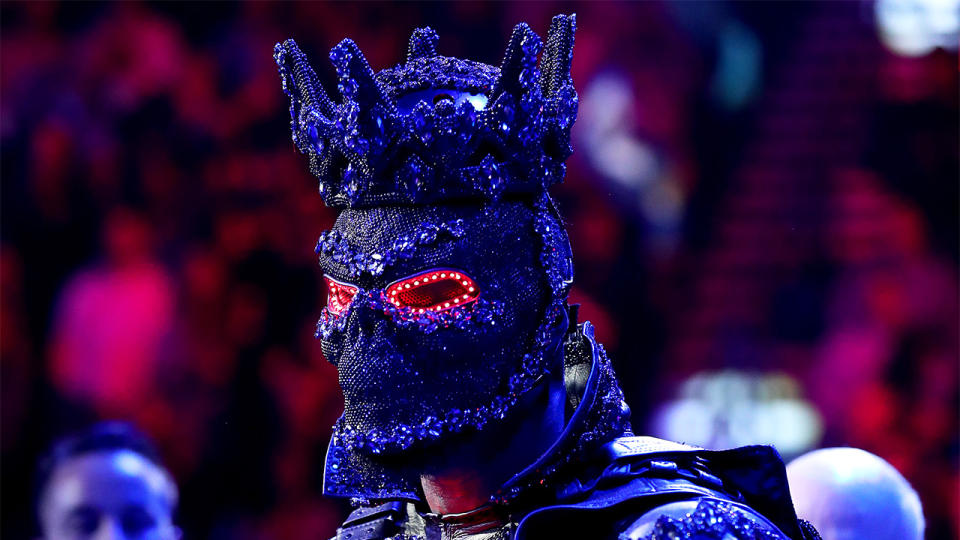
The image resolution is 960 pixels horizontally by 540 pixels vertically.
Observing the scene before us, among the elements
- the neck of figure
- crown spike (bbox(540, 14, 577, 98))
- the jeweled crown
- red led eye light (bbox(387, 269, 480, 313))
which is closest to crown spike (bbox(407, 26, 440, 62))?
the jeweled crown

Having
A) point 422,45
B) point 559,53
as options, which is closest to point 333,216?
point 422,45

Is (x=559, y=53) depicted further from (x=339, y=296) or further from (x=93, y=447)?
(x=93, y=447)

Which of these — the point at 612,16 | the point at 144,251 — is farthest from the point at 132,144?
the point at 612,16

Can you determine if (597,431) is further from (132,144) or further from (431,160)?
(132,144)

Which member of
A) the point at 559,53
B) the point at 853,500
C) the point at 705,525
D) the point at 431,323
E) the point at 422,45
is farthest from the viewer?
the point at 853,500

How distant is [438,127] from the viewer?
2.07 metres

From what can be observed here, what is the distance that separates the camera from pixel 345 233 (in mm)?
2129

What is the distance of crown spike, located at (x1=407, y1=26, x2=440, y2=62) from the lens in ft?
7.68

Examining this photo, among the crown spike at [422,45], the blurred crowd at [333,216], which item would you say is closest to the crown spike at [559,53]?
the crown spike at [422,45]

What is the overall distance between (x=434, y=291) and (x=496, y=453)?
29cm

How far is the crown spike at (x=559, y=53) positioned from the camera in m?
2.21

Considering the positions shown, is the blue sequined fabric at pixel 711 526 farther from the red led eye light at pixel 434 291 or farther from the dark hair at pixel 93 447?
the dark hair at pixel 93 447

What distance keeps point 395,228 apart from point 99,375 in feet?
11.0

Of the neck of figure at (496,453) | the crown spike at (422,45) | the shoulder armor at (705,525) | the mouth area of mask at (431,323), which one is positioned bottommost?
the shoulder armor at (705,525)
